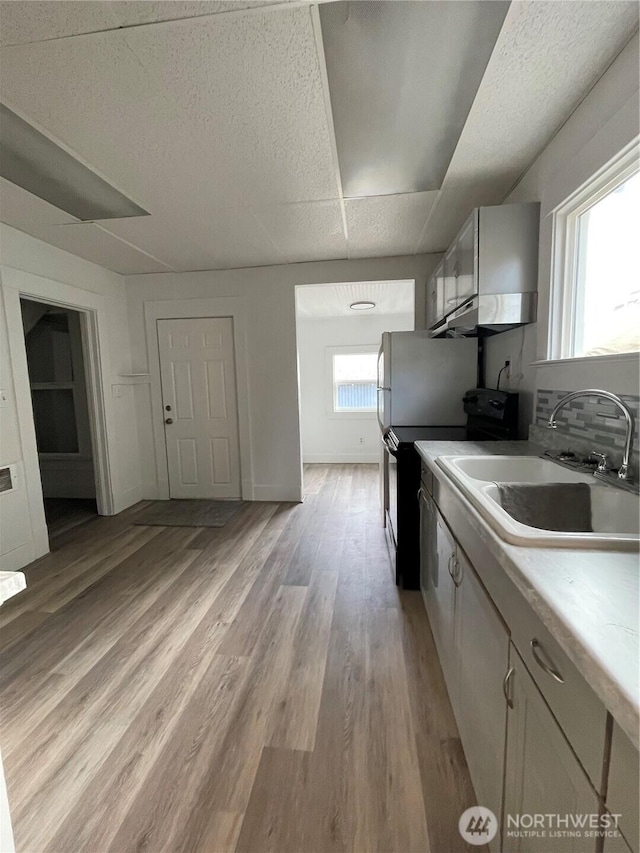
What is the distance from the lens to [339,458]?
19.9 ft

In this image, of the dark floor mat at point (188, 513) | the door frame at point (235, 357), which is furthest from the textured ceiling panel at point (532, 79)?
the dark floor mat at point (188, 513)

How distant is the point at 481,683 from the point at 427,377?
2301mm

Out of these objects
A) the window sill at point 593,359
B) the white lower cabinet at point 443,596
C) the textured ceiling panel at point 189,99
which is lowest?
the white lower cabinet at point 443,596

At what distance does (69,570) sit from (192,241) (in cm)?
274

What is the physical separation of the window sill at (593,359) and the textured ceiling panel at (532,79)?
1.07 meters

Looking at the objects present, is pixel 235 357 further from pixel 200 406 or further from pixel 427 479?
pixel 427 479

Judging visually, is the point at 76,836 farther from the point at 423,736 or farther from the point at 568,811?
the point at 568,811

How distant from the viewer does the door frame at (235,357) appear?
12.8 ft

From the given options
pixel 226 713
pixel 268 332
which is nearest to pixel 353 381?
pixel 268 332

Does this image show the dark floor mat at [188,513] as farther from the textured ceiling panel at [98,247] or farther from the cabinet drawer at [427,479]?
the textured ceiling panel at [98,247]

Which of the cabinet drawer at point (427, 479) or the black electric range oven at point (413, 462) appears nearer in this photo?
the cabinet drawer at point (427, 479)

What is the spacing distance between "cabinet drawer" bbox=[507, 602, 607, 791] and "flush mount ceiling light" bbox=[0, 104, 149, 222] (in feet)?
8.71

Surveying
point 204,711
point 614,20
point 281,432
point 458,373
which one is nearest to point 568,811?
point 204,711

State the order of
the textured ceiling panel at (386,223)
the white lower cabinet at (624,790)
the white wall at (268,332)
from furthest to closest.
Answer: the white wall at (268,332), the textured ceiling panel at (386,223), the white lower cabinet at (624,790)
